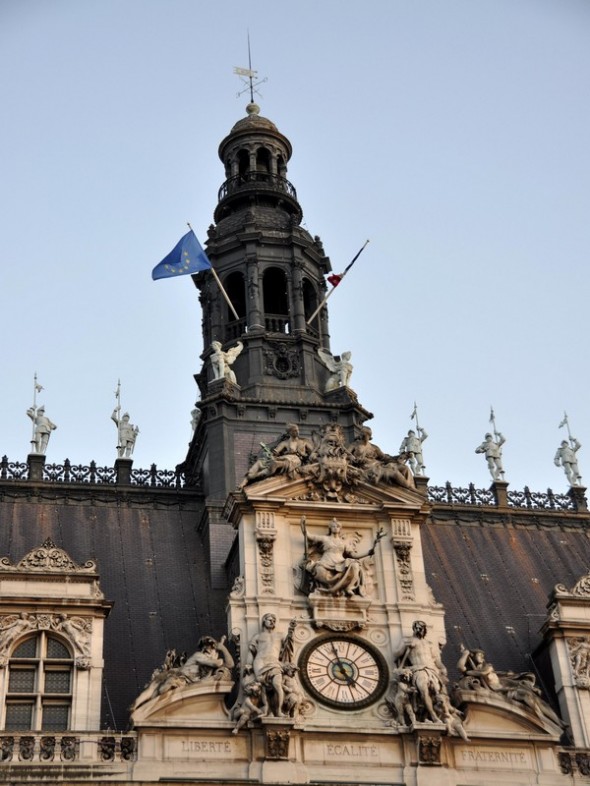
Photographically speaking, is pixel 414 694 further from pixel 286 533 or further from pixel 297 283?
pixel 297 283

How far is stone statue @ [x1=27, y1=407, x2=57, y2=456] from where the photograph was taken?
55.2 m

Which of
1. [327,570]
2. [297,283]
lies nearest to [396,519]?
[327,570]

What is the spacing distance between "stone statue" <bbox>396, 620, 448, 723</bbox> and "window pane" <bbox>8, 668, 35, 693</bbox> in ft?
34.2

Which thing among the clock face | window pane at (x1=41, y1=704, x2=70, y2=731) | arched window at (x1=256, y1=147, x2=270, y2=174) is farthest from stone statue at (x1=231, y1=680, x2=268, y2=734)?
arched window at (x1=256, y1=147, x2=270, y2=174)

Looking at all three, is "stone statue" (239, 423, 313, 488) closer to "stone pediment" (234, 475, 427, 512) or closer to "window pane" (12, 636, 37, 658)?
"stone pediment" (234, 475, 427, 512)

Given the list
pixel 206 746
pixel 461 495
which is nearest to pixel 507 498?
pixel 461 495

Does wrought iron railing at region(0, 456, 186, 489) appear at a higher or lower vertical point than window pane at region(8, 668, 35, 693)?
higher

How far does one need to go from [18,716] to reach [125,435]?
49.1 ft

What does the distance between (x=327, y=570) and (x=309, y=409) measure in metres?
10.7

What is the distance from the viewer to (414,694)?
144 feet

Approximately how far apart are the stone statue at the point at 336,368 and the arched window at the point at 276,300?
1876 millimetres

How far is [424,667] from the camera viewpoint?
44.5m

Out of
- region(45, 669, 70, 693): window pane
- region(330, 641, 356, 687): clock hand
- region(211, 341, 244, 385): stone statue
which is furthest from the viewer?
region(211, 341, 244, 385): stone statue

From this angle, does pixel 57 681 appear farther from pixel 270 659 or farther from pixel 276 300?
pixel 276 300
